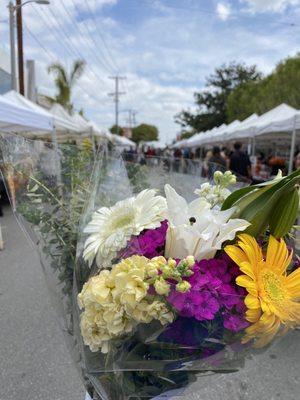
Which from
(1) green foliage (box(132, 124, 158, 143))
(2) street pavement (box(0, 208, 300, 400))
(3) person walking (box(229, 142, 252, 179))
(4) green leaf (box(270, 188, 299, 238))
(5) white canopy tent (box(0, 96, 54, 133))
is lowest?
(2) street pavement (box(0, 208, 300, 400))

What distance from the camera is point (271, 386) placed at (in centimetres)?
279

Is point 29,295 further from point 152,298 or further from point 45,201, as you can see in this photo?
point 152,298

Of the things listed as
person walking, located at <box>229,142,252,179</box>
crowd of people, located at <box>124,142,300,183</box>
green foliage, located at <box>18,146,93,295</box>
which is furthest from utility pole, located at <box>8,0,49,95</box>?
green foliage, located at <box>18,146,93,295</box>

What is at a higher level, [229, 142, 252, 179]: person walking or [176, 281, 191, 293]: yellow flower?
[176, 281, 191, 293]: yellow flower

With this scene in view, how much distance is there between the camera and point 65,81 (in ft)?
81.3

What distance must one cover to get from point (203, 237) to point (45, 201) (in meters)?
0.69

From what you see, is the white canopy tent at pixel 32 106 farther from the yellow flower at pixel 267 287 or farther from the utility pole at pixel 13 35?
the yellow flower at pixel 267 287

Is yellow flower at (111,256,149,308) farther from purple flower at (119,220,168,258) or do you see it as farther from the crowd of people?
the crowd of people

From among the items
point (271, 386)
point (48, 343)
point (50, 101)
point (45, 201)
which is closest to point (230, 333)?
point (45, 201)

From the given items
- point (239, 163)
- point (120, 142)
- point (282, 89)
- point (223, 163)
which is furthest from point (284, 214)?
point (120, 142)

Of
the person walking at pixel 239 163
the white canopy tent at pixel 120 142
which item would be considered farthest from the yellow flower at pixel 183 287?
the white canopy tent at pixel 120 142

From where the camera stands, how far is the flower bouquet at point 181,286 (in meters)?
1.00

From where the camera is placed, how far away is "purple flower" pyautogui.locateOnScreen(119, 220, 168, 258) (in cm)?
112

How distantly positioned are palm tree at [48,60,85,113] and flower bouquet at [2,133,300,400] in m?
24.9
